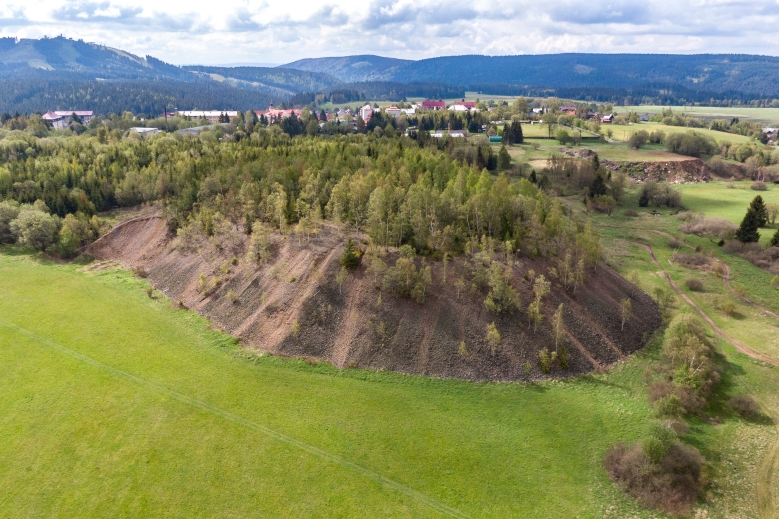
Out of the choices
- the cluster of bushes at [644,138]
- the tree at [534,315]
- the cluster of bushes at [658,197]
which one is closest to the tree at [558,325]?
the tree at [534,315]

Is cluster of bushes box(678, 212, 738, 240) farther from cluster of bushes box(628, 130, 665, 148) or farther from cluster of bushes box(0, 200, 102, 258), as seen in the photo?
cluster of bushes box(0, 200, 102, 258)

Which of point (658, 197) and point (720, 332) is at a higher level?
point (658, 197)

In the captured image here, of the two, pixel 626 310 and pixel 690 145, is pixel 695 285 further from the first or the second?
pixel 690 145

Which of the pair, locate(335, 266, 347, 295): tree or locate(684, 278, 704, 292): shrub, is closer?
locate(335, 266, 347, 295): tree

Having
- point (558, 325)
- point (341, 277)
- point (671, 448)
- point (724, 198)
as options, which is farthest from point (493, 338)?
point (724, 198)

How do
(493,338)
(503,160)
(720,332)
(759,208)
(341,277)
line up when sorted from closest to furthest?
(493,338) → (341,277) → (720,332) → (759,208) → (503,160)

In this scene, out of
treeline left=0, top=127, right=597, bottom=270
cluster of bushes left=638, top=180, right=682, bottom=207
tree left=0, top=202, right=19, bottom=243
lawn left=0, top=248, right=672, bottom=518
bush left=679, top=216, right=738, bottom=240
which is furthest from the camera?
cluster of bushes left=638, top=180, right=682, bottom=207

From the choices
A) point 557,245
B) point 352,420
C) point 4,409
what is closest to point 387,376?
point 352,420

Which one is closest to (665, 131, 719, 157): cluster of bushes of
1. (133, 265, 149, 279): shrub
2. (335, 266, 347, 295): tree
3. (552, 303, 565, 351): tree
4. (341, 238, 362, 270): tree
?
(552, 303, 565, 351): tree
